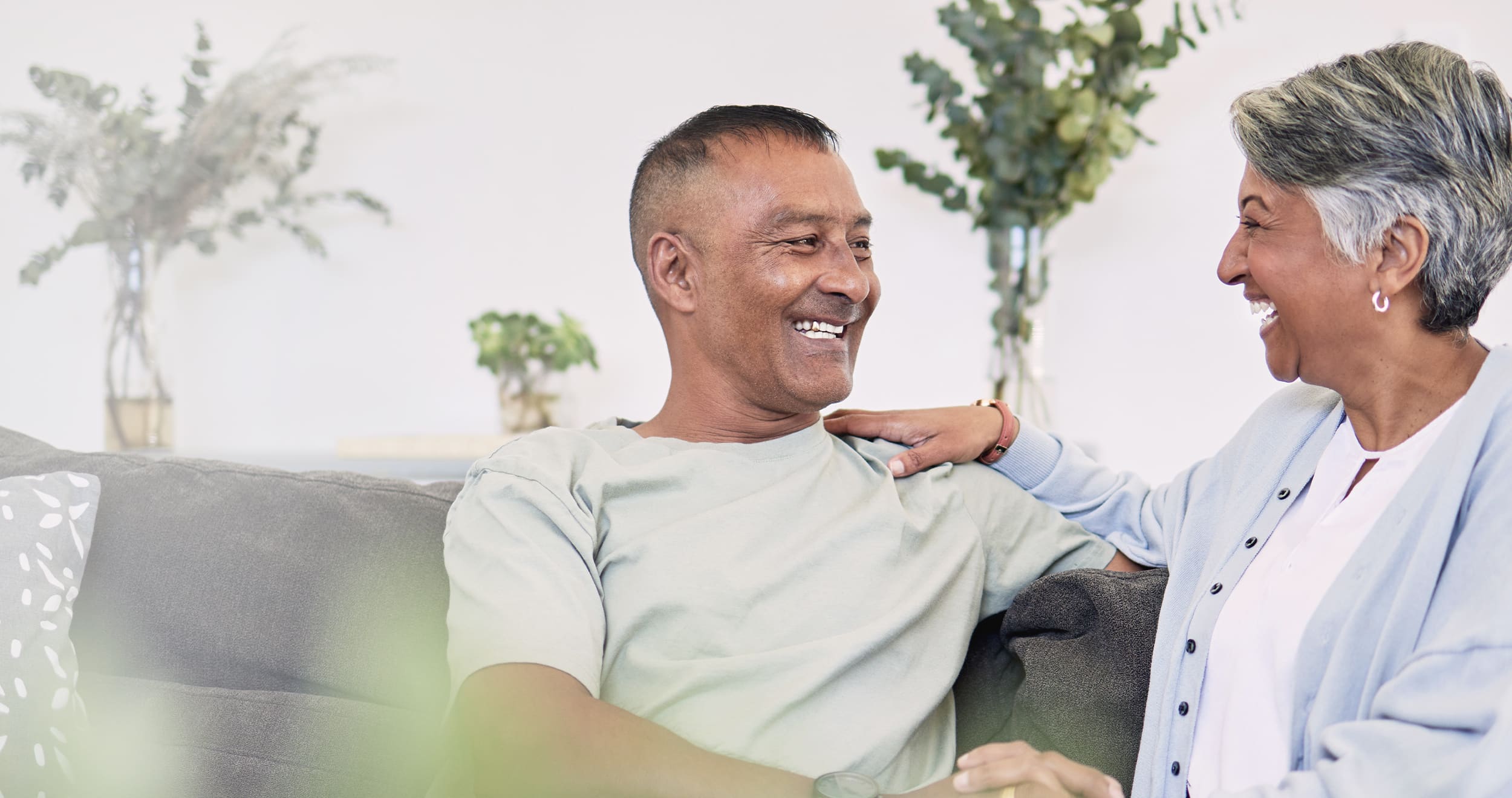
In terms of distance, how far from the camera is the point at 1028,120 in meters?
2.44

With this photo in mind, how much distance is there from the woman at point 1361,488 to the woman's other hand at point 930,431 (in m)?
0.29

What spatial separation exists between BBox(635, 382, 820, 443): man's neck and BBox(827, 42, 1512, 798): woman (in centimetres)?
48

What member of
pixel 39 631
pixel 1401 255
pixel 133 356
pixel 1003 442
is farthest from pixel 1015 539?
pixel 133 356

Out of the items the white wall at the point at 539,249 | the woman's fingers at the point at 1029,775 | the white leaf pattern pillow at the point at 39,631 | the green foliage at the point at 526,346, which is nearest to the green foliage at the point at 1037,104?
the white wall at the point at 539,249

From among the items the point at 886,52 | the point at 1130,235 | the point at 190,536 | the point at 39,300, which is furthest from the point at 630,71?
the point at 190,536

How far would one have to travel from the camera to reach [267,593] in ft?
4.57

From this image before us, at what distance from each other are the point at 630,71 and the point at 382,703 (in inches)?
72.6

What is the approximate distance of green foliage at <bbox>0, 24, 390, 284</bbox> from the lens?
255cm

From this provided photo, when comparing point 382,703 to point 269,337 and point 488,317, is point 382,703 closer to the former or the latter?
point 488,317

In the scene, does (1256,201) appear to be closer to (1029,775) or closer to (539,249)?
(1029,775)

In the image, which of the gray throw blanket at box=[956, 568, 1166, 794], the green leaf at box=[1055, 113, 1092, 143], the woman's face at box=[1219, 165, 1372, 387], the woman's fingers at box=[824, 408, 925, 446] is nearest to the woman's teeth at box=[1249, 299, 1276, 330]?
the woman's face at box=[1219, 165, 1372, 387]

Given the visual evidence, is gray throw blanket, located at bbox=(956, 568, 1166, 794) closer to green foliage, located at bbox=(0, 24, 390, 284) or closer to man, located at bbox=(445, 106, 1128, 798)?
man, located at bbox=(445, 106, 1128, 798)

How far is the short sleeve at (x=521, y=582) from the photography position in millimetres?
1129

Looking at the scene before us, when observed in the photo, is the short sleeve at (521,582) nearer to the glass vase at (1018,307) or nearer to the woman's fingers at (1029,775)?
the woman's fingers at (1029,775)
